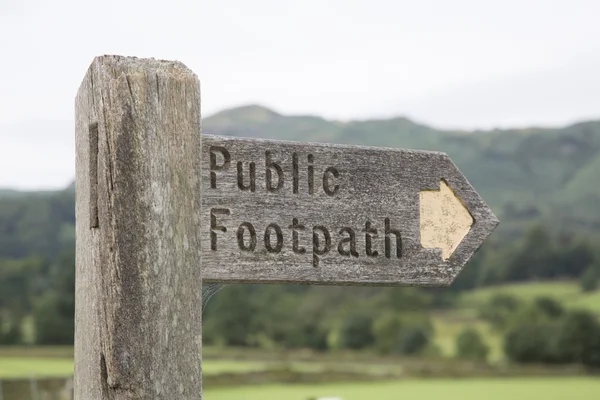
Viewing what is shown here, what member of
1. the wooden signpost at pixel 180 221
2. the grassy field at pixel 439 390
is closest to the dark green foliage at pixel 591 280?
the grassy field at pixel 439 390

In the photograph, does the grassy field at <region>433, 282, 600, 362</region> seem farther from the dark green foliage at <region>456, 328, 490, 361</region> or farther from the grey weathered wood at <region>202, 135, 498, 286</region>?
the grey weathered wood at <region>202, 135, 498, 286</region>

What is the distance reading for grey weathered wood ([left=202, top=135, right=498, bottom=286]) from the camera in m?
2.35

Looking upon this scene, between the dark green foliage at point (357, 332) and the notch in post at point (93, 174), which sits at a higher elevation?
the notch in post at point (93, 174)

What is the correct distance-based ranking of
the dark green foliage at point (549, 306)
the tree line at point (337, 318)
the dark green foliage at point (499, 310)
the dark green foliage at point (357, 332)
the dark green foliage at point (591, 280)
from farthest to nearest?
the dark green foliage at point (591, 280) → the dark green foliage at point (549, 306) → the dark green foliage at point (499, 310) → the dark green foliage at point (357, 332) → the tree line at point (337, 318)

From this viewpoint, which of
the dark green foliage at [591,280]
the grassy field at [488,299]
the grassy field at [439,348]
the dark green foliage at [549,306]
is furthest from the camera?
the dark green foliage at [591,280]

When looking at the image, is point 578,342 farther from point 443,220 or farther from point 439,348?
point 443,220

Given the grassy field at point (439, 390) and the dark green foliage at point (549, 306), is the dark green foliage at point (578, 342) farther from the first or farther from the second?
the dark green foliage at point (549, 306)

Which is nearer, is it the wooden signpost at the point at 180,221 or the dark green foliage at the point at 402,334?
the wooden signpost at the point at 180,221

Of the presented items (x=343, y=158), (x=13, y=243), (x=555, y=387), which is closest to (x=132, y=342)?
(x=343, y=158)

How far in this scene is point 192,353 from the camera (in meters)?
2.18

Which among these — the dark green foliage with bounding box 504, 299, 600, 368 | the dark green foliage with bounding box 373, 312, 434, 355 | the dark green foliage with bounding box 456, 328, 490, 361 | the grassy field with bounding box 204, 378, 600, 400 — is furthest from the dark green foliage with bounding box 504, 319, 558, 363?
the grassy field with bounding box 204, 378, 600, 400

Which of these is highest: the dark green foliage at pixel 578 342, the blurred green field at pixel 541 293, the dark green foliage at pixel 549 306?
the dark green foliage at pixel 578 342

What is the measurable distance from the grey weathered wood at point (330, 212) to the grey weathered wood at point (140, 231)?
0.13 m

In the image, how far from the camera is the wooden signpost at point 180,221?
83.0 inches
